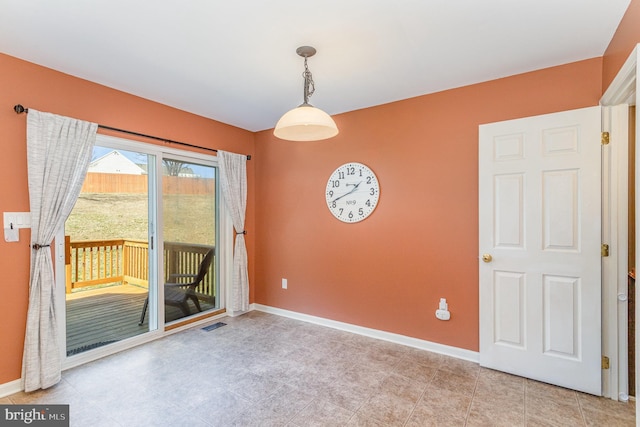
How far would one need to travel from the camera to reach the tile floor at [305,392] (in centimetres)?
196

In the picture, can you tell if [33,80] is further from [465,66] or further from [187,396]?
[465,66]

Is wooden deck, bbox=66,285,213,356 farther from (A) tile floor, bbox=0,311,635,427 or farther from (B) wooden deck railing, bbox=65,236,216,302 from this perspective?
A: (A) tile floor, bbox=0,311,635,427

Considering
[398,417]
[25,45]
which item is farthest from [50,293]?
[398,417]

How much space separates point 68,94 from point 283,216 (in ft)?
8.02

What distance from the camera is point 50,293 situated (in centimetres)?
234

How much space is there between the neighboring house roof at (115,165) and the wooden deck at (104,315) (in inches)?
52.6

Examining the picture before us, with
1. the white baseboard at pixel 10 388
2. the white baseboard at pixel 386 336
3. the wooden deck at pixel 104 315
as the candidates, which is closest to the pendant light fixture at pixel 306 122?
the white baseboard at pixel 386 336

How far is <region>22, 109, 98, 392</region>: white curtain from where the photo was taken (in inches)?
88.9

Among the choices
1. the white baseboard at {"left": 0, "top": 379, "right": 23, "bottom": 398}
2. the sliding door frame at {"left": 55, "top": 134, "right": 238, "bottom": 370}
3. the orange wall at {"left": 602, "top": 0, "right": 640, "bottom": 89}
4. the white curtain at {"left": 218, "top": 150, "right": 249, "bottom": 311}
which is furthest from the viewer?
the white curtain at {"left": 218, "top": 150, "right": 249, "bottom": 311}

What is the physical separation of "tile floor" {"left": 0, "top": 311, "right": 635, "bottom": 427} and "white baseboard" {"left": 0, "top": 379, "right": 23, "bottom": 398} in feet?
0.27

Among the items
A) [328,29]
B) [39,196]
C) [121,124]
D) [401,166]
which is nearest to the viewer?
[328,29]

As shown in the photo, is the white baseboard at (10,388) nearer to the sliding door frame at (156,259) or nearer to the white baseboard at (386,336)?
the sliding door frame at (156,259)

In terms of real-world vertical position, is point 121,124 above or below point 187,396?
above

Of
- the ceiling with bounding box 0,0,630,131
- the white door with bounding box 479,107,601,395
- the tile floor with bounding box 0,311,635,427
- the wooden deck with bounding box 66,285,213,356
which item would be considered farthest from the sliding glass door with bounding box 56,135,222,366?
the white door with bounding box 479,107,601,395
